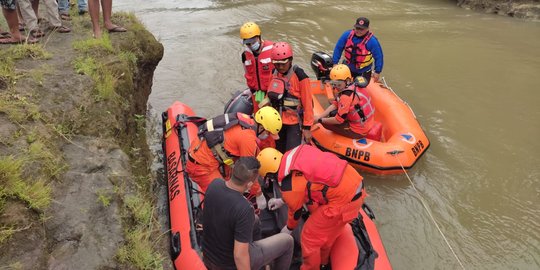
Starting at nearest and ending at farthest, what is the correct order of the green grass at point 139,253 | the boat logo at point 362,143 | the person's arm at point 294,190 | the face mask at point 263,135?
the green grass at point 139,253
the person's arm at point 294,190
the face mask at point 263,135
the boat logo at point 362,143

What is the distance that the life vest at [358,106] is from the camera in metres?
5.12

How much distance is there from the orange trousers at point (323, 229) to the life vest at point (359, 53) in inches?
130

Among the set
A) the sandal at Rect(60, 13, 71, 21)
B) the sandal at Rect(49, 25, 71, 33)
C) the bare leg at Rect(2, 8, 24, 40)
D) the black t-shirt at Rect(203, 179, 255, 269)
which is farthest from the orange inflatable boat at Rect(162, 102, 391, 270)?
the sandal at Rect(60, 13, 71, 21)

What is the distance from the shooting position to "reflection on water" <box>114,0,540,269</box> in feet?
15.3

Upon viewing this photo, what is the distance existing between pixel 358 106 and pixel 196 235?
105 inches

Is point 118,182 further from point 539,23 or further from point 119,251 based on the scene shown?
point 539,23

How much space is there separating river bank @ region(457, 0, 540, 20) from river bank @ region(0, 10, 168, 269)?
489 inches

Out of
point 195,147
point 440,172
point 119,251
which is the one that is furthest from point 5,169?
point 440,172

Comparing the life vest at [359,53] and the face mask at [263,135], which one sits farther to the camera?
the life vest at [359,53]

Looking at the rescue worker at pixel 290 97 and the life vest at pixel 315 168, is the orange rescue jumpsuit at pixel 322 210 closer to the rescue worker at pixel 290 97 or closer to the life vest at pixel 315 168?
the life vest at pixel 315 168

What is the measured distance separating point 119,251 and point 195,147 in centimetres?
152

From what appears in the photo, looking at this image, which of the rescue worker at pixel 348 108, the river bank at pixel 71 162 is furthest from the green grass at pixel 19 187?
the rescue worker at pixel 348 108

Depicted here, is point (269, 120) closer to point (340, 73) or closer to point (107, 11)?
point (340, 73)

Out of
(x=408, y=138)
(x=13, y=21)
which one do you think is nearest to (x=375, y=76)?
(x=408, y=138)
